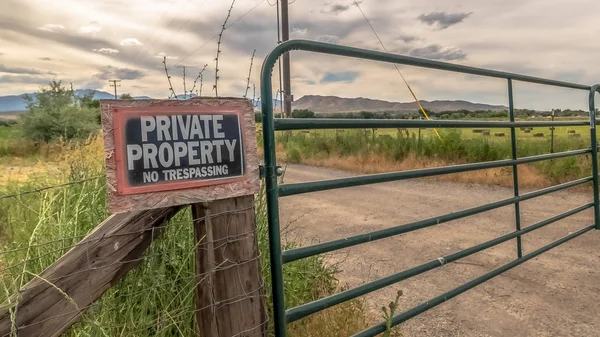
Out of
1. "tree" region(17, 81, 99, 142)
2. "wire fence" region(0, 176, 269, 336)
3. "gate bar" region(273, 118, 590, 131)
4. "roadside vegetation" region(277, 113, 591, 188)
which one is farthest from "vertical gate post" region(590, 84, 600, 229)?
"tree" region(17, 81, 99, 142)

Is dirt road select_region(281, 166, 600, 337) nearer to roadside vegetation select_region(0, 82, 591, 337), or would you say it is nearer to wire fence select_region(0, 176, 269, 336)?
roadside vegetation select_region(0, 82, 591, 337)

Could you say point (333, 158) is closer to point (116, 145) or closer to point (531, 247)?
point (531, 247)

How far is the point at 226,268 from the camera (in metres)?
1.71

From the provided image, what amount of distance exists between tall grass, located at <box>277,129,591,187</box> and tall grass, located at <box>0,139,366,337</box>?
5.69m

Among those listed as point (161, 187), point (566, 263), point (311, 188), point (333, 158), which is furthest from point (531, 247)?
point (333, 158)

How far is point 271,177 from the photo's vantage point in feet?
6.39

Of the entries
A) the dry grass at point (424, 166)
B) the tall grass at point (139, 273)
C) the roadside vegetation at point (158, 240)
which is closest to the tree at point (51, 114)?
the dry grass at point (424, 166)

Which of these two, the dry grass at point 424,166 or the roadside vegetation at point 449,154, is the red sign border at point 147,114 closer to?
the roadside vegetation at point 449,154

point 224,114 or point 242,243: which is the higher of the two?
point 224,114

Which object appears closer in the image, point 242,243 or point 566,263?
point 242,243

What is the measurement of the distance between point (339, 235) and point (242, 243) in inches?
152

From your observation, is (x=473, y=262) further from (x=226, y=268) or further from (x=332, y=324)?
(x=226, y=268)

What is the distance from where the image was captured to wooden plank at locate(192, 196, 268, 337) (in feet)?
5.58

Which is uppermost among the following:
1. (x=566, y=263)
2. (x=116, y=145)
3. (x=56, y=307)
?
(x=116, y=145)
